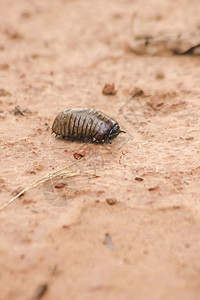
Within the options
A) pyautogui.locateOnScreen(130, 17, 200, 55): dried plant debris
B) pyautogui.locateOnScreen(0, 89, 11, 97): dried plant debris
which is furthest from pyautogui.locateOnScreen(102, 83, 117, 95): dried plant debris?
pyautogui.locateOnScreen(130, 17, 200, 55): dried plant debris

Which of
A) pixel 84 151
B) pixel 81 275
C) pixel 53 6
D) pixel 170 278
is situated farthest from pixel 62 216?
pixel 53 6

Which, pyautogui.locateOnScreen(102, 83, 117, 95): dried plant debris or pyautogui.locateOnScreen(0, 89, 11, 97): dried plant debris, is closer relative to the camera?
pyautogui.locateOnScreen(0, 89, 11, 97): dried plant debris

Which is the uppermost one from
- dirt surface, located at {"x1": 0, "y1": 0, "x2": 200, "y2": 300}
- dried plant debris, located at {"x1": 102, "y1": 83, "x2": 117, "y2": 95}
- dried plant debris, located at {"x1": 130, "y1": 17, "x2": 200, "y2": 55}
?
dried plant debris, located at {"x1": 130, "y1": 17, "x2": 200, "y2": 55}

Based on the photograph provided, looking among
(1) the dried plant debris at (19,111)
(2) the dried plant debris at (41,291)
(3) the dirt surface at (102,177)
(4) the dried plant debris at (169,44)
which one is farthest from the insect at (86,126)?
(4) the dried plant debris at (169,44)

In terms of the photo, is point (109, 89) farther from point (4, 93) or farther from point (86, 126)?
point (4, 93)

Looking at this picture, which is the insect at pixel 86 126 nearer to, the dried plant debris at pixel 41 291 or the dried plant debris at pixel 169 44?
the dried plant debris at pixel 41 291

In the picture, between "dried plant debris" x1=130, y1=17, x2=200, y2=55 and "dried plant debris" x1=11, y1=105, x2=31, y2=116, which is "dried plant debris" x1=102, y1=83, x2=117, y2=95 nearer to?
"dried plant debris" x1=11, y1=105, x2=31, y2=116
